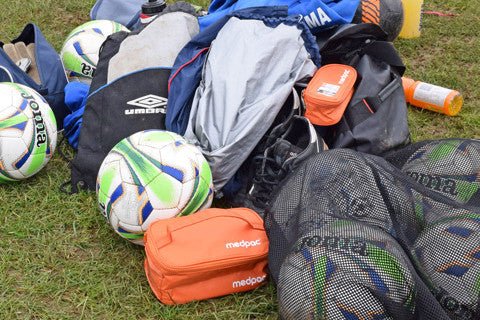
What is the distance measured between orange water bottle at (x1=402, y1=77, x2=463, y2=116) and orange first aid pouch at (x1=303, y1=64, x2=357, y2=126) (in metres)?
0.87

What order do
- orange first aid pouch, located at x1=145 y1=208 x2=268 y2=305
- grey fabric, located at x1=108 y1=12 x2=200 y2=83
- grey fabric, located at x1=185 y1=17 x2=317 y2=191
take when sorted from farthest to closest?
1. grey fabric, located at x1=108 y1=12 x2=200 y2=83
2. grey fabric, located at x1=185 y1=17 x2=317 y2=191
3. orange first aid pouch, located at x1=145 y1=208 x2=268 y2=305

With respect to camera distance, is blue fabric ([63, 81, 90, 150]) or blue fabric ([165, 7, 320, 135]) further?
blue fabric ([63, 81, 90, 150])

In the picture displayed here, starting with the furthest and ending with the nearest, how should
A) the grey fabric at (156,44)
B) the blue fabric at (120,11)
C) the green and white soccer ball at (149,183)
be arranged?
the blue fabric at (120,11)
the grey fabric at (156,44)
the green and white soccer ball at (149,183)

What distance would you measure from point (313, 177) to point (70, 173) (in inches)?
58.6

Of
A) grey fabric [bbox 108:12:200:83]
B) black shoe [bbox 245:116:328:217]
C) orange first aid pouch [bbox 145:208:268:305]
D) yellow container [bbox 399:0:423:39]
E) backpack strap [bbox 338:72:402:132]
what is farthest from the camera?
yellow container [bbox 399:0:423:39]

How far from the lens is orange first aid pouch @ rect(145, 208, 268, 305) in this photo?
8.40 ft

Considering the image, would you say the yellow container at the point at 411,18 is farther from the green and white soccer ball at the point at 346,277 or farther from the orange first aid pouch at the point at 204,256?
the green and white soccer ball at the point at 346,277

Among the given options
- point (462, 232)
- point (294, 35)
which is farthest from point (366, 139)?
point (462, 232)

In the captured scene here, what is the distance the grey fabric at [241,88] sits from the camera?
3.06m

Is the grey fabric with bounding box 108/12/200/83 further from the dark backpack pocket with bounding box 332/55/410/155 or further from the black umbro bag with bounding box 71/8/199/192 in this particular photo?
the dark backpack pocket with bounding box 332/55/410/155

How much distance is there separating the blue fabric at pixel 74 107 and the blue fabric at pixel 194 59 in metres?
0.57

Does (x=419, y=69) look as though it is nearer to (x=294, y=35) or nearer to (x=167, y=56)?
(x=294, y=35)

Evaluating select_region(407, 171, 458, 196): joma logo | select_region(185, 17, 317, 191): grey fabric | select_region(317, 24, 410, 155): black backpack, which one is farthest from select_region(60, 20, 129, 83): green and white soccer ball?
select_region(407, 171, 458, 196): joma logo

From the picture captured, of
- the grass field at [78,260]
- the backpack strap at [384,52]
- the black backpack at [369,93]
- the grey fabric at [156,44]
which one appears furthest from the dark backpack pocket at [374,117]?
the grey fabric at [156,44]
